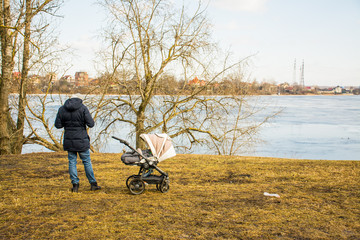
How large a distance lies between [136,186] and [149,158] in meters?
0.56

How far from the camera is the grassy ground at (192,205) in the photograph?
155 inches

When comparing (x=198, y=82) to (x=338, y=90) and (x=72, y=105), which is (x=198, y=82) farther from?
(x=338, y=90)

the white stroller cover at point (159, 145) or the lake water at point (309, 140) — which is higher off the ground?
the white stroller cover at point (159, 145)

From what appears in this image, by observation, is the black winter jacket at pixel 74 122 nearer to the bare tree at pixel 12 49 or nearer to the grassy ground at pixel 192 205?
the grassy ground at pixel 192 205

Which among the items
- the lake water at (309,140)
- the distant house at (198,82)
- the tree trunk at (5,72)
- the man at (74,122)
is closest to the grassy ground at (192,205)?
the man at (74,122)

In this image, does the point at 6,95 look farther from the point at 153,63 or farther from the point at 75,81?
the point at 153,63

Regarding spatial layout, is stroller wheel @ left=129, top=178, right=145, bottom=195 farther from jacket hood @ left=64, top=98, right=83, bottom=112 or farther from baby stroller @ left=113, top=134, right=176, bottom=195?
jacket hood @ left=64, top=98, right=83, bottom=112

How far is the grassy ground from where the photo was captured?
3945 millimetres

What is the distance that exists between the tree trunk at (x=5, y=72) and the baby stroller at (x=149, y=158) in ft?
23.5

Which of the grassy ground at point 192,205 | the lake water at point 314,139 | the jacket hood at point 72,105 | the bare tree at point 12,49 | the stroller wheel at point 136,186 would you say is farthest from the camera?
the lake water at point 314,139

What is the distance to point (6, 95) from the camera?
11125 mm

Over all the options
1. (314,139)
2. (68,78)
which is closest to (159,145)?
(68,78)

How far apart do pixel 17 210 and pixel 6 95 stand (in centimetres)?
754

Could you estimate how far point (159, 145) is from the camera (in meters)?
5.51
